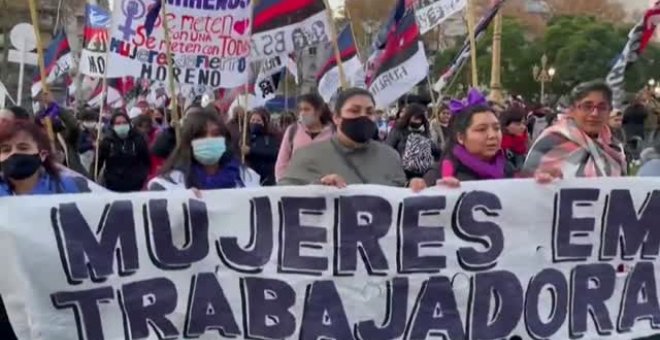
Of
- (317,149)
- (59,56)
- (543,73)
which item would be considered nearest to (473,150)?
(317,149)

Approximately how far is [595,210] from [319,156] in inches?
51.4

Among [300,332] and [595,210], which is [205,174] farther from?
[595,210]

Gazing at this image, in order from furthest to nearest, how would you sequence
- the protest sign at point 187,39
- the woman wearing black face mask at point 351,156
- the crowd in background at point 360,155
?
the protest sign at point 187,39, the woman wearing black face mask at point 351,156, the crowd in background at point 360,155

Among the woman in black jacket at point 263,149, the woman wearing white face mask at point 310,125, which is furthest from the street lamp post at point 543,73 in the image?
the woman wearing white face mask at point 310,125

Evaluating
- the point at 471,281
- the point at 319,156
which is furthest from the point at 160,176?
the point at 471,281

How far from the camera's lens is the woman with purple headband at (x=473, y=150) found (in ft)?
17.4

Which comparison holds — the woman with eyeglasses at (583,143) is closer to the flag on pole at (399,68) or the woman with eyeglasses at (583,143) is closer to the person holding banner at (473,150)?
the person holding banner at (473,150)

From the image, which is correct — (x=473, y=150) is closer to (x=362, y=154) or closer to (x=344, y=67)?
(x=362, y=154)

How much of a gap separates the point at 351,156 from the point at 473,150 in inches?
24.5

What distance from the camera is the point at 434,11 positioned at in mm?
11875

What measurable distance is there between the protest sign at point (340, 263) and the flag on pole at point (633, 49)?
484cm

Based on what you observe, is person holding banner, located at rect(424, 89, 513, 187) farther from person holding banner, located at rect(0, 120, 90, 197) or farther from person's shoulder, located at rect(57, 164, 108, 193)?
person holding banner, located at rect(0, 120, 90, 197)

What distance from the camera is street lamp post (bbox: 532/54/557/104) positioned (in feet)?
173

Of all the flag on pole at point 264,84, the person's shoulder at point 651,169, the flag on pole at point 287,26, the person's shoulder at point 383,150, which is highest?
the flag on pole at point 287,26
